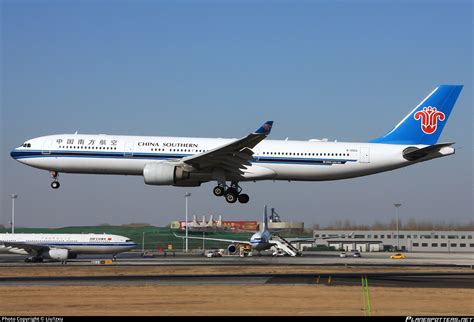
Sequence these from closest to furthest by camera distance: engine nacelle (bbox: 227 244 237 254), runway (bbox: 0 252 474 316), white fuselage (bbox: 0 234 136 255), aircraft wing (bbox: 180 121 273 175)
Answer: runway (bbox: 0 252 474 316)
aircraft wing (bbox: 180 121 273 175)
white fuselage (bbox: 0 234 136 255)
engine nacelle (bbox: 227 244 237 254)

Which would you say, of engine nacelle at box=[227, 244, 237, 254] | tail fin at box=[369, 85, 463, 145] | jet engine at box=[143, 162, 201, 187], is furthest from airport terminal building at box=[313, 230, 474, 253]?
jet engine at box=[143, 162, 201, 187]

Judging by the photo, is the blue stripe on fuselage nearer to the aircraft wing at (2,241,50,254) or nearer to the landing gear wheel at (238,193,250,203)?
the landing gear wheel at (238,193,250,203)

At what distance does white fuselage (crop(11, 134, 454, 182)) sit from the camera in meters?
48.4

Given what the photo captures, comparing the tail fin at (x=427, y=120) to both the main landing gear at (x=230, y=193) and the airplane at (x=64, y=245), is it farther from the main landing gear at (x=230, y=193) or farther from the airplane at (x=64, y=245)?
the airplane at (x=64, y=245)

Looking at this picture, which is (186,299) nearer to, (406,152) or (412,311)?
(412,311)

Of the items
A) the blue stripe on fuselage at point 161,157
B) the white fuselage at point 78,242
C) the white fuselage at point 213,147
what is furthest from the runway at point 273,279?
the white fuselage at point 78,242

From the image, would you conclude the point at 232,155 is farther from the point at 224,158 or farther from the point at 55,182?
the point at 55,182

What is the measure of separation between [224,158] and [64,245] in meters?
30.3

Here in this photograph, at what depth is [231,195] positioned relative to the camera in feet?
162

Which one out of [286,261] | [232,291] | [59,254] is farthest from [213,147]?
[59,254]

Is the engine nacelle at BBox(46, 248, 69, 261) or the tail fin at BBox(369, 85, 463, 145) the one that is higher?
the tail fin at BBox(369, 85, 463, 145)

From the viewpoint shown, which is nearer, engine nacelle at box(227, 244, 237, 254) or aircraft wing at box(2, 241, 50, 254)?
aircraft wing at box(2, 241, 50, 254)

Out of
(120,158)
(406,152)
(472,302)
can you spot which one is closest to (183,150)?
(120,158)

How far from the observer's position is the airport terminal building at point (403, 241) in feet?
360
